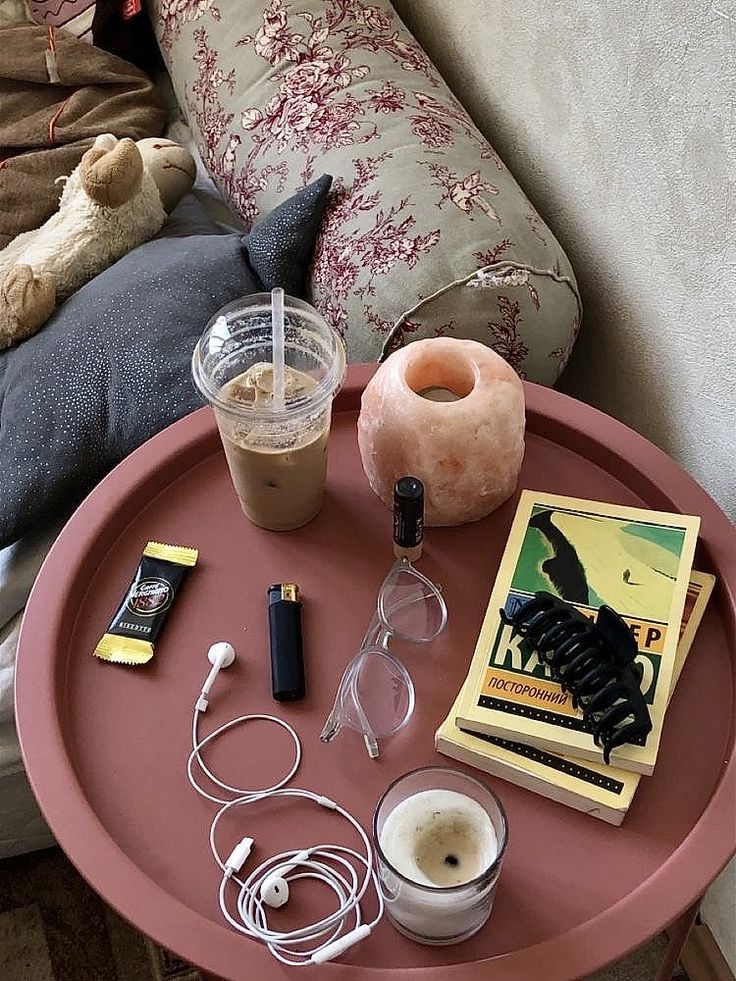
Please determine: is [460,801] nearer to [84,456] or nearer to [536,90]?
[84,456]

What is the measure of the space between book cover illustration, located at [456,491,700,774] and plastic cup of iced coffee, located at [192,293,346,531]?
196 mm

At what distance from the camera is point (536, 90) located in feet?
3.61

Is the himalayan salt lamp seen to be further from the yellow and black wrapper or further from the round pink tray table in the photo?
the yellow and black wrapper

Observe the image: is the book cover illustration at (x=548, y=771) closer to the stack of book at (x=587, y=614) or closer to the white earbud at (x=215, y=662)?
the stack of book at (x=587, y=614)

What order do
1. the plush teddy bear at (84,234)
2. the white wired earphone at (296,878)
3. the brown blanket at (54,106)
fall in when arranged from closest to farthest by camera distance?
the white wired earphone at (296,878) < the plush teddy bear at (84,234) < the brown blanket at (54,106)

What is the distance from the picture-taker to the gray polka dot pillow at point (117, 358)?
3.45 ft

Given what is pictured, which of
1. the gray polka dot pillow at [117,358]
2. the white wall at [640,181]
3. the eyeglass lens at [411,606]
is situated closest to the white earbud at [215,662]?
the eyeglass lens at [411,606]

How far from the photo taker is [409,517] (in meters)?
0.80

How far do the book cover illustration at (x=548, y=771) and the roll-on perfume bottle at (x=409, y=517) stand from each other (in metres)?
0.15

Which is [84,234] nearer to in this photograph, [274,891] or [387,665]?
[387,665]

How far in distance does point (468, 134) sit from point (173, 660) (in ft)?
2.35

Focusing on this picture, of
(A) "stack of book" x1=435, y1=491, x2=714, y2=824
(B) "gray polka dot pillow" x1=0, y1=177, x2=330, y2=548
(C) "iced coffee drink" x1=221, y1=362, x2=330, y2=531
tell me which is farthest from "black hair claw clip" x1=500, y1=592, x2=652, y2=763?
(B) "gray polka dot pillow" x1=0, y1=177, x2=330, y2=548

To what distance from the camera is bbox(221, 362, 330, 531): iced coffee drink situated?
0.81m

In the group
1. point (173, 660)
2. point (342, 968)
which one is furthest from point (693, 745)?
point (173, 660)
